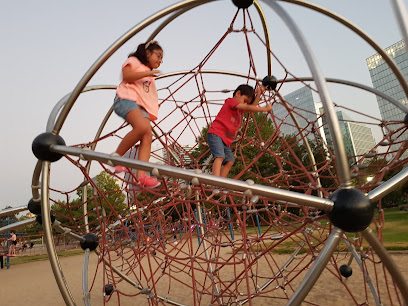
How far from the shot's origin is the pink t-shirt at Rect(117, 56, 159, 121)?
2340mm

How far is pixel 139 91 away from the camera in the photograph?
2.37 metres

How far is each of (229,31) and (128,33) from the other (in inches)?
55.0

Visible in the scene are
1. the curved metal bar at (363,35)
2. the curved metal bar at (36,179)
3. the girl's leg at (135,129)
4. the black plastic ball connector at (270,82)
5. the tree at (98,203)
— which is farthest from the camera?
the black plastic ball connector at (270,82)

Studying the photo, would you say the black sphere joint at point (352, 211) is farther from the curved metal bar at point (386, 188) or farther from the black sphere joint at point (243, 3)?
the black sphere joint at point (243, 3)

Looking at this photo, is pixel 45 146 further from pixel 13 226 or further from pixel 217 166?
pixel 13 226

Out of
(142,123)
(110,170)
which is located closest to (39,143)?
(110,170)

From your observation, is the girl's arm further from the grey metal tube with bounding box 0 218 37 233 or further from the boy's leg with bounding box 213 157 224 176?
the grey metal tube with bounding box 0 218 37 233

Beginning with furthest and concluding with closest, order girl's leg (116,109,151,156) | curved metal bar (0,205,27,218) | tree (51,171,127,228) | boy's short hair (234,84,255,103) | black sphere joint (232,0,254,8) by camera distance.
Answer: curved metal bar (0,205,27,218)
boy's short hair (234,84,255,103)
tree (51,171,127,228)
black sphere joint (232,0,254,8)
girl's leg (116,109,151,156)

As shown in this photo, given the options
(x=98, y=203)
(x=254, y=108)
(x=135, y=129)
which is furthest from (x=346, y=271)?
(x=98, y=203)

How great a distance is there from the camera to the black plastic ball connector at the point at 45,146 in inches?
84.7

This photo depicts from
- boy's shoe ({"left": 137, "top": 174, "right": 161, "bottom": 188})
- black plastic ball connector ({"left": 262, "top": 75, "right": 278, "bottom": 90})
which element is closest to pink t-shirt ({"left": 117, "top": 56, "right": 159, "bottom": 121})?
boy's shoe ({"left": 137, "top": 174, "right": 161, "bottom": 188})

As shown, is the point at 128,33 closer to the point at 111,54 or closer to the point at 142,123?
the point at 111,54

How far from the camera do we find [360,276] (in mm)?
5801

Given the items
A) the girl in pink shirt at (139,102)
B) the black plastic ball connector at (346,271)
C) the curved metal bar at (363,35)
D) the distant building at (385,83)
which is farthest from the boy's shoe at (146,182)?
the distant building at (385,83)
